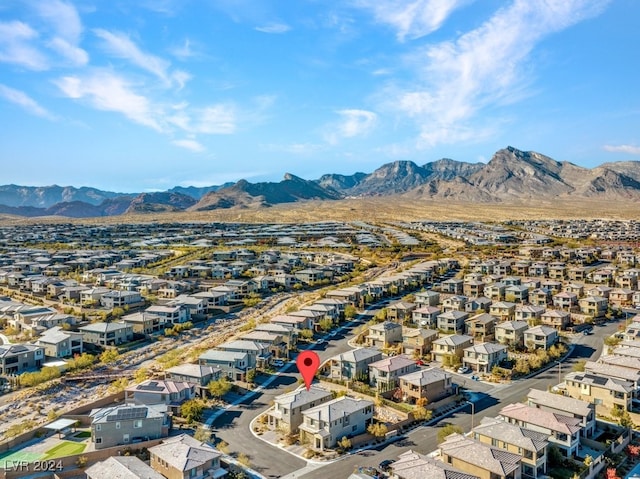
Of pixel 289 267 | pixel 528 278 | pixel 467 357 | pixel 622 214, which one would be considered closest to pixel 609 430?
pixel 467 357

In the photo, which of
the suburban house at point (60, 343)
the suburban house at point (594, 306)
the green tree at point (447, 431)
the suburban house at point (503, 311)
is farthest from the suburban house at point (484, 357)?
the suburban house at point (60, 343)

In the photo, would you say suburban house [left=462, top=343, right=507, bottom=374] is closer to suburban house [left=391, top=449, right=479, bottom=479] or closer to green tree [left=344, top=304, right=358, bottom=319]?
green tree [left=344, top=304, right=358, bottom=319]

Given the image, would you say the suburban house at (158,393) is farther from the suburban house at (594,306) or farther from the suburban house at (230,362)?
the suburban house at (594,306)

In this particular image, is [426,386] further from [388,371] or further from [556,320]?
[556,320]

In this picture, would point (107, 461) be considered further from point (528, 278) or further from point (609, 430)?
point (528, 278)

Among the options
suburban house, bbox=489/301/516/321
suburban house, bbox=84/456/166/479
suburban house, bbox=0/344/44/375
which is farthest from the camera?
suburban house, bbox=489/301/516/321

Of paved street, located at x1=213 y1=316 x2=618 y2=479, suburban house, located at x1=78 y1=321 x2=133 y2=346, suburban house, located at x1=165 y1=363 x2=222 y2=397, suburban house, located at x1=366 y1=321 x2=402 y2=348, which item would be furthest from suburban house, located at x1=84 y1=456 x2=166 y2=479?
suburban house, located at x1=366 y1=321 x2=402 y2=348

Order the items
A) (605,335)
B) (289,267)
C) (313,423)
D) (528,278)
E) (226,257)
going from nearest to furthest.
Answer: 1. (313,423)
2. (605,335)
3. (528,278)
4. (289,267)
5. (226,257)
